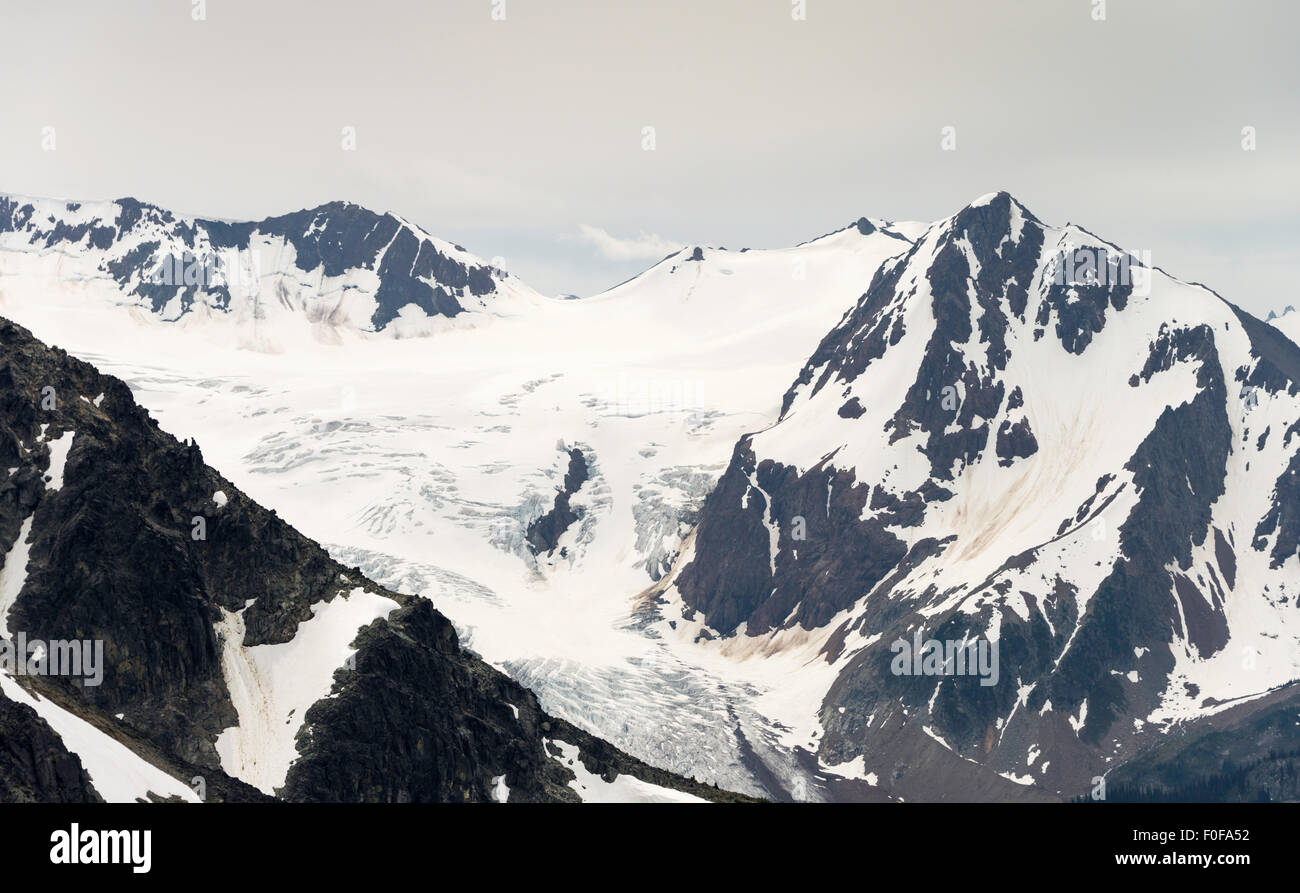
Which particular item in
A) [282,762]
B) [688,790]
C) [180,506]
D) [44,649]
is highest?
[180,506]

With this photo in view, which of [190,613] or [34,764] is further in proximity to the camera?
[190,613]

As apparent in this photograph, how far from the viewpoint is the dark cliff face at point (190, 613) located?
15962cm

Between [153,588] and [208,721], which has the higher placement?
[153,588]

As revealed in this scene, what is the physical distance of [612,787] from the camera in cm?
18700

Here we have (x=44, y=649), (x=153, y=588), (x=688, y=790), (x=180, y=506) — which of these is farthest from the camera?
(x=688, y=790)

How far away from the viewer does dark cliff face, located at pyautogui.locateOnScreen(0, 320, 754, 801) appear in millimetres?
159625

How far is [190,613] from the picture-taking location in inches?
6629

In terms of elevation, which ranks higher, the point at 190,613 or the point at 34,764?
the point at 190,613
